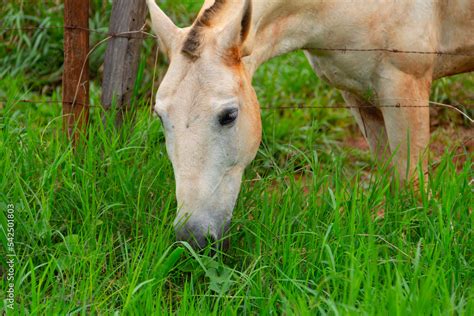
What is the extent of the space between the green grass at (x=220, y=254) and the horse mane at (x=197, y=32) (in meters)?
0.67

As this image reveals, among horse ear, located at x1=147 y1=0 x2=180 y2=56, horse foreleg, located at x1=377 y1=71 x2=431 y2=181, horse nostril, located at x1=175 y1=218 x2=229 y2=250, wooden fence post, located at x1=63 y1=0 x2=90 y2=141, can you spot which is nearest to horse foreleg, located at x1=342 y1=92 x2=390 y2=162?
horse foreleg, located at x1=377 y1=71 x2=431 y2=181

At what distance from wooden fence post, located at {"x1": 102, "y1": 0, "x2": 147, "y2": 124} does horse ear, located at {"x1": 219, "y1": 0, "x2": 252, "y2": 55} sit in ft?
3.40

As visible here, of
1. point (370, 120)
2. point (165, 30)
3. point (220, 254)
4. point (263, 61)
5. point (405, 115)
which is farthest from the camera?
point (370, 120)

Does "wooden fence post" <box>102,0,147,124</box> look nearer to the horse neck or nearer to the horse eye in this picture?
the horse neck

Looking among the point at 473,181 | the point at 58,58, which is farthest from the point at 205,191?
the point at 58,58

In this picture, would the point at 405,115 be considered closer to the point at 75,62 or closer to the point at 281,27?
the point at 281,27

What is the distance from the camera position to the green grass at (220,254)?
3.22 metres

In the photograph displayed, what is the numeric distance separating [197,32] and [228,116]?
411mm

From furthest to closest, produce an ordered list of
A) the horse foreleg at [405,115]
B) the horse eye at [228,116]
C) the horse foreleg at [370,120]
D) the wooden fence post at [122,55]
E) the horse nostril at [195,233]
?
the horse foreleg at [370,120]
the wooden fence post at [122,55]
the horse foreleg at [405,115]
the horse eye at [228,116]
the horse nostril at [195,233]

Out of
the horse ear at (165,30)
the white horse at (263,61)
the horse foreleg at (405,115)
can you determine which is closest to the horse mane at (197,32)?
the white horse at (263,61)

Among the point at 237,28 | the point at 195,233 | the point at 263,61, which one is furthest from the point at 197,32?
the point at 195,233

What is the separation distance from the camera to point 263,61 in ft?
13.9

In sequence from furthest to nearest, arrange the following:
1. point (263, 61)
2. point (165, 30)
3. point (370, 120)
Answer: point (370, 120), point (263, 61), point (165, 30)

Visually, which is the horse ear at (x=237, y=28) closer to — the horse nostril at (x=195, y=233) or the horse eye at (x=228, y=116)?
the horse eye at (x=228, y=116)
